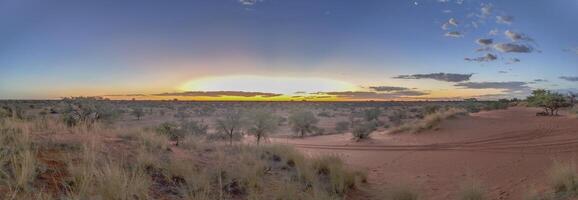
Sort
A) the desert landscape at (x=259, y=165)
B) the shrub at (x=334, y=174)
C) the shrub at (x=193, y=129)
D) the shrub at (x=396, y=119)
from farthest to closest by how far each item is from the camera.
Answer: the shrub at (x=396, y=119), the shrub at (x=193, y=129), the shrub at (x=334, y=174), the desert landscape at (x=259, y=165)

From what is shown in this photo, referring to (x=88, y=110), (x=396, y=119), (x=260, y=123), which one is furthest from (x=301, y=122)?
(x=88, y=110)

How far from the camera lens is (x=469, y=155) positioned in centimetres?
1539

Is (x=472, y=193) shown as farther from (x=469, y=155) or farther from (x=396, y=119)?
(x=396, y=119)

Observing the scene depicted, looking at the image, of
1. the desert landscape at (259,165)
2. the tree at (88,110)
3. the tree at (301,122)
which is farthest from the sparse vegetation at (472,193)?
the tree at (301,122)

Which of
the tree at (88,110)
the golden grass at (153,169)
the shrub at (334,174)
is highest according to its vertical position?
the tree at (88,110)

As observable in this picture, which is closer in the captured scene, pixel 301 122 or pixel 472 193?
pixel 472 193

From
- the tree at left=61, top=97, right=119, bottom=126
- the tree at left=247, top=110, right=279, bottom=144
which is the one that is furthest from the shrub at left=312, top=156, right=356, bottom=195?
the tree at left=61, top=97, right=119, bottom=126

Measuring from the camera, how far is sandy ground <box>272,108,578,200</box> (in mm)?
10688

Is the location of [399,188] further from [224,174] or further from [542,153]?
[542,153]

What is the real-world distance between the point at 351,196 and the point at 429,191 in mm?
2070

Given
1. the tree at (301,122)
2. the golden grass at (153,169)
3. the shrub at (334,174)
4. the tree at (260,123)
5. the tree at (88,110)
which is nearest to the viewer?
the golden grass at (153,169)

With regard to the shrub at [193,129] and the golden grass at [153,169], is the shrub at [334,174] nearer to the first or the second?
the golden grass at [153,169]

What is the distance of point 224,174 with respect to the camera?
909cm

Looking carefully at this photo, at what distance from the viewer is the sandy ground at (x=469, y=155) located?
10.7 m
